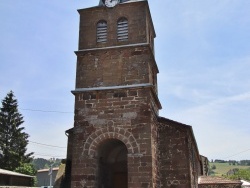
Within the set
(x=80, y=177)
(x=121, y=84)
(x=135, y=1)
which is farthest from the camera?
(x=135, y=1)

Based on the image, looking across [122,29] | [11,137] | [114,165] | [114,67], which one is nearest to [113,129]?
[114,165]

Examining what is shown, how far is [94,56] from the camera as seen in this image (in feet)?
46.5

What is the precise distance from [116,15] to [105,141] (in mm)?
6224

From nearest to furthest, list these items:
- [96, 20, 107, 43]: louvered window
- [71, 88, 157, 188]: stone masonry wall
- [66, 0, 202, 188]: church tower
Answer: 1. [71, 88, 157, 188]: stone masonry wall
2. [66, 0, 202, 188]: church tower
3. [96, 20, 107, 43]: louvered window

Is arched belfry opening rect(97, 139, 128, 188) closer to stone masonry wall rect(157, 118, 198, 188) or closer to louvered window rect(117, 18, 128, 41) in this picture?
stone masonry wall rect(157, 118, 198, 188)

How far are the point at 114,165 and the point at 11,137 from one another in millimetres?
25441

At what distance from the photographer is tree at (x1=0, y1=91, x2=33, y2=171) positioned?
33.7 m

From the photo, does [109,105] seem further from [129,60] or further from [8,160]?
[8,160]

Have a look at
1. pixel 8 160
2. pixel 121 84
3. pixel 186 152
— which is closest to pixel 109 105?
pixel 121 84

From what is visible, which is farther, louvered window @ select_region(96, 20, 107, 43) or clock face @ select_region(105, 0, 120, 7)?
clock face @ select_region(105, 0, 120, 7)

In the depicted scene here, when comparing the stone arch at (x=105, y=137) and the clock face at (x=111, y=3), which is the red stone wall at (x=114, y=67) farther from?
the clock face at (x=111, y=3)

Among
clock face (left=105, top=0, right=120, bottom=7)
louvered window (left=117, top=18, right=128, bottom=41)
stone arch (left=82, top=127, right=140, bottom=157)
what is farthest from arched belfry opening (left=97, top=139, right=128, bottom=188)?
clock face (left=105, top=0, right=120, bottom=7)

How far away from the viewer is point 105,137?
12773mm

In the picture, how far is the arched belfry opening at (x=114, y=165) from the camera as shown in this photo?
13.9m
